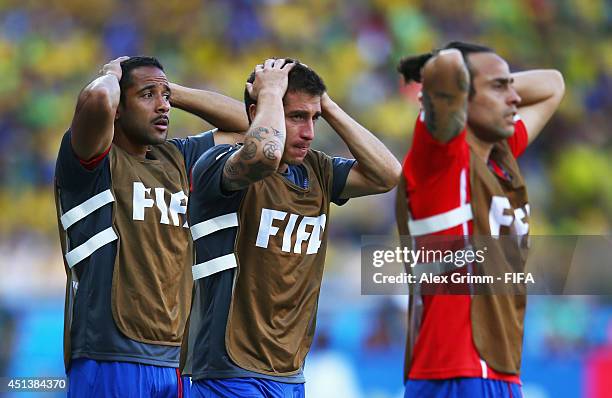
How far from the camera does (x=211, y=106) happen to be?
6.18 metres

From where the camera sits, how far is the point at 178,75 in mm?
13492

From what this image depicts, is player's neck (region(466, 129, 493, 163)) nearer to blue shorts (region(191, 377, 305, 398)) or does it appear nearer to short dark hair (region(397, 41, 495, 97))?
short dark hair (region(397, 41, 495, 97))

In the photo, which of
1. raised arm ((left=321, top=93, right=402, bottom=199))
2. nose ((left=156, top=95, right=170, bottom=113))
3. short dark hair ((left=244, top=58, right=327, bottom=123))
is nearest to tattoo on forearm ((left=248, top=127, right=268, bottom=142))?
short dark hair ((left=244, top=58, right=327, bottom=123))

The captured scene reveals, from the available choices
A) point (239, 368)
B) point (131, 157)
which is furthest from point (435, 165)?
point (131, 157)

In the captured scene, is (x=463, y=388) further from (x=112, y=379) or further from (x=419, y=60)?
(x=112, y=379)

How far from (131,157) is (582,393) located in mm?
5267

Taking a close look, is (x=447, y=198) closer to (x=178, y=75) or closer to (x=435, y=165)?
(x=435, y=165)

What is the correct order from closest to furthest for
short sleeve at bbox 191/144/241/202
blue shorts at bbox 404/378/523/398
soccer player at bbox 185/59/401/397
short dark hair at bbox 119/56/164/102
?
blue shorts at bbox 404/378/523/398 < soccer player at bbox 185/59/401/397 < short sleeve at bbox 191/144/241/202 < short dark hair at bbox 119/56/164/102

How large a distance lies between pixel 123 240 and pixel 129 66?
1.03m

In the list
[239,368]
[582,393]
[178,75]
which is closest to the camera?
[239,368]

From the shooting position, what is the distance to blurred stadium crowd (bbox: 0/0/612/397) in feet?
40.4

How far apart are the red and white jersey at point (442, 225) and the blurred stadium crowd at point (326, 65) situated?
6876 millimetres

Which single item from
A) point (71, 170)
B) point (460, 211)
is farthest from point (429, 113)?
point (71, 170)

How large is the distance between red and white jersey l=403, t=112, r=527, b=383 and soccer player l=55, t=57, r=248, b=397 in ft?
6.06
